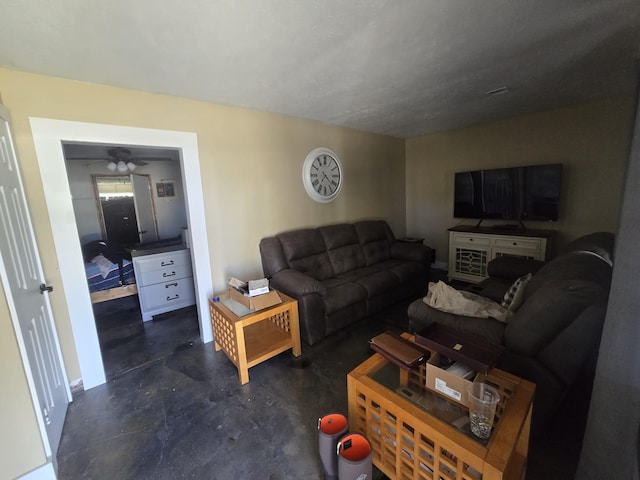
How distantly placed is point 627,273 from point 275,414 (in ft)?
6.08

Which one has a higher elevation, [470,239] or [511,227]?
[511,227]

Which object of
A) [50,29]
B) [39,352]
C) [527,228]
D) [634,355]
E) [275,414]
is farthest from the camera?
[527,228]

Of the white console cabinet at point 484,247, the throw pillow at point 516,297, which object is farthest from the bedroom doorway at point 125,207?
the throw pillow at point 516,297

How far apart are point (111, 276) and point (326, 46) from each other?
4.09m

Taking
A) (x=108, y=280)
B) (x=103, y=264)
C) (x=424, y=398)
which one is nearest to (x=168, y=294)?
(x=108, y=280)

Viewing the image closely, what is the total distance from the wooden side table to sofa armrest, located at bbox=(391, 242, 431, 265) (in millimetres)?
1875

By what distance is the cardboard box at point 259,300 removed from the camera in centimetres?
207

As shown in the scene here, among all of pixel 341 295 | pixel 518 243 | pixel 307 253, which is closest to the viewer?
pixel 341 295

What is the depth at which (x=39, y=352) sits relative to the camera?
1516 mm

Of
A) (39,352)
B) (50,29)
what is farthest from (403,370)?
(50,29)

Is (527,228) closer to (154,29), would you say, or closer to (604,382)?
(604,382)

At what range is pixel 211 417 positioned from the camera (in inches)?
66.3

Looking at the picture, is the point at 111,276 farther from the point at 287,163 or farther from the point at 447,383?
the point at 447,383

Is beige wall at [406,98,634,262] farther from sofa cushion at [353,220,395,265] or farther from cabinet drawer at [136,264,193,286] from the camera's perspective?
cabinet drawer at [136,264,193,286]
